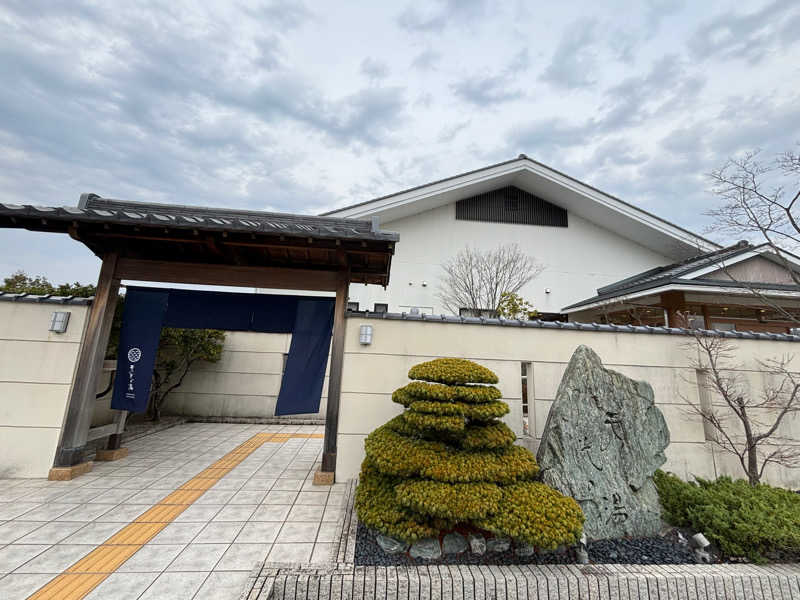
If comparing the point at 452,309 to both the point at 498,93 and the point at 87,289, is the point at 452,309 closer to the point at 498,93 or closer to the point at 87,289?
the point at 498,93

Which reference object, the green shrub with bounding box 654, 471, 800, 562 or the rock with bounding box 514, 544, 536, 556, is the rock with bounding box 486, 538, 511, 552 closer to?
the rock with bounding box 514, 544, 536, 556

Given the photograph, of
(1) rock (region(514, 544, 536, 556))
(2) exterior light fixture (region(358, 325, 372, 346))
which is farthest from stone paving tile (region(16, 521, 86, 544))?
(1) rock (region(514, 544, 536, 556))

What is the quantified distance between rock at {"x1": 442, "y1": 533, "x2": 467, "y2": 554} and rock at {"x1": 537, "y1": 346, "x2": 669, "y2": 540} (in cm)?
105

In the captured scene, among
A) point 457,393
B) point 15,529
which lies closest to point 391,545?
point 457,393

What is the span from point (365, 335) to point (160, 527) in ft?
9.38

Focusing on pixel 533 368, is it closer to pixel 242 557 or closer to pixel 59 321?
pixel 242 557

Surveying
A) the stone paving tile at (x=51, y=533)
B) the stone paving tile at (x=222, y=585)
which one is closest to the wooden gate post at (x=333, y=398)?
the stone paving tile at (x=222, y=585)

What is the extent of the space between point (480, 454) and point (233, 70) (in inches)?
428

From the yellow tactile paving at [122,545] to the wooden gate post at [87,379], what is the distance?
1.54m

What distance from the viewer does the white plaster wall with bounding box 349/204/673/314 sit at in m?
10.8

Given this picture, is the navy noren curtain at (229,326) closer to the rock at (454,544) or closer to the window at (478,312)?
the rock at (454,544)

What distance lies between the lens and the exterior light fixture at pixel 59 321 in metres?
4.18

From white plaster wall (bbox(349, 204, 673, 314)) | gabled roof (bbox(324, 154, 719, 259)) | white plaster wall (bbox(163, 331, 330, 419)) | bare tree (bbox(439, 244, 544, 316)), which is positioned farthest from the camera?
white plaster wall (bbox(349, 204, 673, 314))

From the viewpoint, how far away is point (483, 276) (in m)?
10.2
